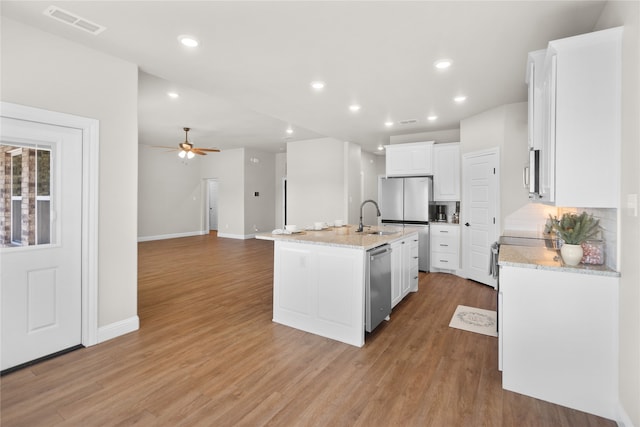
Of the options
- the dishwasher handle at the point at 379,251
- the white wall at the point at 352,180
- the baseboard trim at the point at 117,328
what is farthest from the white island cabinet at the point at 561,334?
the white wall at the point at 352,180

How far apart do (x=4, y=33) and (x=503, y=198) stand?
5.72 meters

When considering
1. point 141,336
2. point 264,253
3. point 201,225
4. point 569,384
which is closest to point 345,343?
point 569,384

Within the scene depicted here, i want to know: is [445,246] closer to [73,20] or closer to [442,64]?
[442,64]

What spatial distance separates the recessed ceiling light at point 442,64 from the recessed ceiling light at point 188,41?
2.32 m

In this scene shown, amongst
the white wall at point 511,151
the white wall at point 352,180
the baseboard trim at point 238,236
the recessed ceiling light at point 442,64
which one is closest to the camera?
the recessed ceiling light at point 442,64

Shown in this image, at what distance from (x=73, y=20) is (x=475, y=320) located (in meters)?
4.62

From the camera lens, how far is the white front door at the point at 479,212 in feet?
15.7

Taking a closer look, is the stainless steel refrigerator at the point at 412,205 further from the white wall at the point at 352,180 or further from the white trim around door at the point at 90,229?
the white trim around door at the point at 90,229

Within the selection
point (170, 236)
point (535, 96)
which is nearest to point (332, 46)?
point (535, 96)

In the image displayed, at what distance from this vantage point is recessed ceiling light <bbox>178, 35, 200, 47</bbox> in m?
2.65

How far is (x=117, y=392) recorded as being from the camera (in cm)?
211

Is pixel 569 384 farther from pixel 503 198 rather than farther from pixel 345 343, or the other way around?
pixel 503 198

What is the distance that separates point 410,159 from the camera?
6121mm

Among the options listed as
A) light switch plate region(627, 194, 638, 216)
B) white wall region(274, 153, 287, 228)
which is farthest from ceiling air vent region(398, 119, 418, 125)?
white wall region(274, 153, 287, 228)
